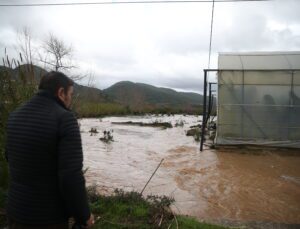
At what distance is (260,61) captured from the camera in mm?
14758

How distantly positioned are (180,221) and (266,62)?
38.1ft

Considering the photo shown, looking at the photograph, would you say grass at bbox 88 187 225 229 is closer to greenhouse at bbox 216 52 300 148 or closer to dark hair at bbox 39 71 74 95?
dark hair at bbox 39 71 74 95

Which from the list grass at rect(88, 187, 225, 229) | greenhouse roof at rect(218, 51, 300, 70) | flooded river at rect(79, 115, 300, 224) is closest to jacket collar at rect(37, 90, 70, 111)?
grass at rect(88, 187, 225, 229)

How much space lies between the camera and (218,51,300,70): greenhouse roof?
47.2ft

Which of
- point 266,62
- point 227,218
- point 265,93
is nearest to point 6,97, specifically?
point 227,218

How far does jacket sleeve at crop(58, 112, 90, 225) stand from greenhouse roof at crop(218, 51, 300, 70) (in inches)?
503

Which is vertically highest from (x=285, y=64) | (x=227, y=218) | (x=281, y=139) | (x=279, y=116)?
(x=285, y=64)

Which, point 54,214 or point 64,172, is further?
point 54,214

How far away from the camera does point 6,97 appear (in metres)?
5.39

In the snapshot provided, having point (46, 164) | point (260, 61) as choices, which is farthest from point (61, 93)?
point (260, 61)

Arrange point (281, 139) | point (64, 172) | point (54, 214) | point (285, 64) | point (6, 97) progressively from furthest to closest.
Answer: point (285, 64), point (281, 139), point (6, 97), point (54, 214), point (64, 172)

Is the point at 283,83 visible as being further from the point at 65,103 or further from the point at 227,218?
the point at 65,103

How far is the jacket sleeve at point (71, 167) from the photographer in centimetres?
220

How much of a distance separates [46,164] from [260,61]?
A: 45.8ft
